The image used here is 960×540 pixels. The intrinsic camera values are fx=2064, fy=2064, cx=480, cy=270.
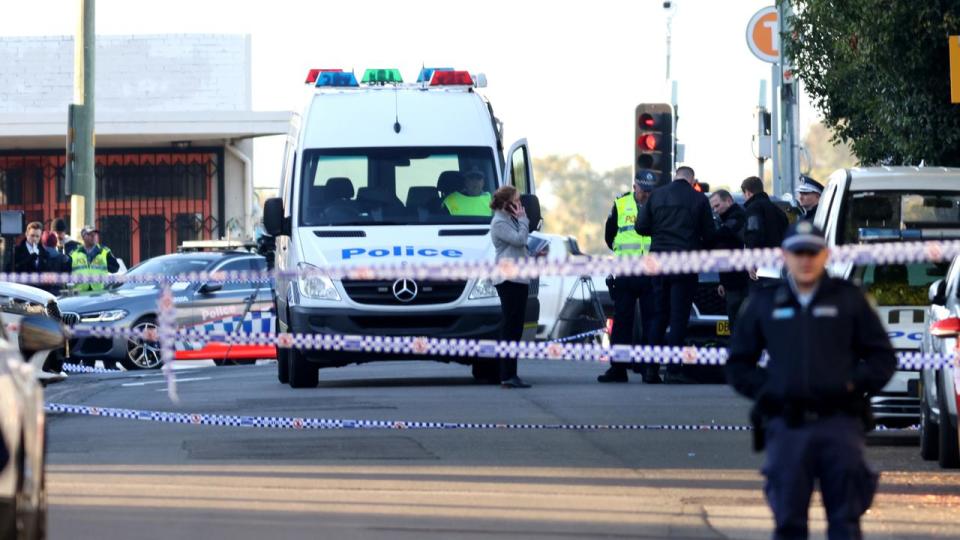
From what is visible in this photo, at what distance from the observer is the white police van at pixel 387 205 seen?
1783 cm

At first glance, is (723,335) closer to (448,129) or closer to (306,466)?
(448,129)

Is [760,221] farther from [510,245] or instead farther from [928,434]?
[928,434]

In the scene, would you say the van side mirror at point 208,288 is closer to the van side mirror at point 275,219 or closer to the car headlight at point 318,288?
the van side mirror at point 275,219

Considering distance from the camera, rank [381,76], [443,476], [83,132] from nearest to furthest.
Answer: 1. [443,476]
2. [381,76]
3. [83,132]

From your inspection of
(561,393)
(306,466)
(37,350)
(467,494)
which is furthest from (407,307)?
(37,350)

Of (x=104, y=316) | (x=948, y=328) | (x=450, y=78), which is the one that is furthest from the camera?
(x=104, y=316)

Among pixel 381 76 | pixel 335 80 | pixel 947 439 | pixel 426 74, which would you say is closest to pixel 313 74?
pixel 335 80

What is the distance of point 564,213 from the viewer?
15575 cm

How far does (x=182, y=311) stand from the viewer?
2561 cm

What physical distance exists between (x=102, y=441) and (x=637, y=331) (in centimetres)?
713

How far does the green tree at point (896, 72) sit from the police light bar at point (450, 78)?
3.64 metres

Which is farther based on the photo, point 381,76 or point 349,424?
point 381,76

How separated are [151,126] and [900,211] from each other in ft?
88.7

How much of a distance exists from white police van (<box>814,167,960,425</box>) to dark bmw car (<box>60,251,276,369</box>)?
1108cm
